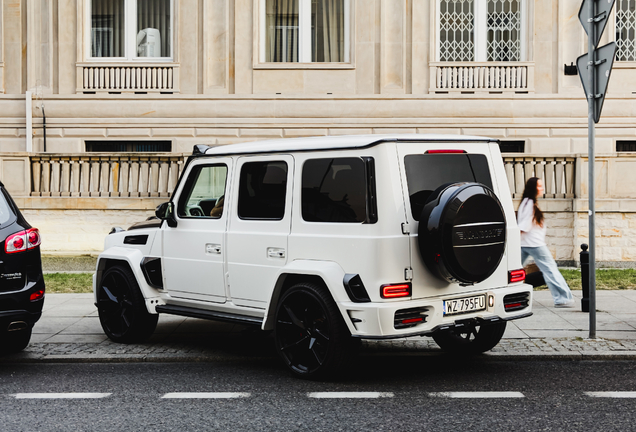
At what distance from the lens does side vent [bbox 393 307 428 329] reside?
5668 millimetres

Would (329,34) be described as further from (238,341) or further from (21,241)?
(21,241)

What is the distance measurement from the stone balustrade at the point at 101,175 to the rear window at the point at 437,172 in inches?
401

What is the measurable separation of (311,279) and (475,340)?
5.99ft

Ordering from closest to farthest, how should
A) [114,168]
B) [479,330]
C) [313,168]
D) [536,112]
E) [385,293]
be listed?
[385,293] < [313,168] < [479,330] < [114,168] < [536,112]

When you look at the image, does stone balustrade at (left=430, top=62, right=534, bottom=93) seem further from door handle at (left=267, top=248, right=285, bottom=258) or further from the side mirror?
door handle at (left=267, top=248, right=285, bottom=258)

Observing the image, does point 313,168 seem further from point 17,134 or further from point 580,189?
point 17,134

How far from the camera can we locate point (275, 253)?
6324 millimetres

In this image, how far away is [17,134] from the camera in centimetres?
1881

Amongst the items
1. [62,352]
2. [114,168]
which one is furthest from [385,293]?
[114,168]

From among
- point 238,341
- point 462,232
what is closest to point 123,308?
point 238,341

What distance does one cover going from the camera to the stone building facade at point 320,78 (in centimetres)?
1845

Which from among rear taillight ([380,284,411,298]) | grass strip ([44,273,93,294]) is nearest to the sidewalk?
rear taillight ([380,284,411,298])

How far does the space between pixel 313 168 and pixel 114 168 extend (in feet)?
34.2

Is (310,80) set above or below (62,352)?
above
